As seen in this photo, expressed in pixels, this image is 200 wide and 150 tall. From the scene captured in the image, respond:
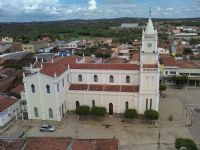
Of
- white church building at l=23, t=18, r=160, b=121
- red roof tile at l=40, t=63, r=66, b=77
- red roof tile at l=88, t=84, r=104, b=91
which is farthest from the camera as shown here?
red roof tile at l=88, t=84, r=104, b=91

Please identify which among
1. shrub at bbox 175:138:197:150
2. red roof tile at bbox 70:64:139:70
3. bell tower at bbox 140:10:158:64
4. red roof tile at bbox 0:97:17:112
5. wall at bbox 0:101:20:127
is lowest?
wall at bbox 0:101:20:127

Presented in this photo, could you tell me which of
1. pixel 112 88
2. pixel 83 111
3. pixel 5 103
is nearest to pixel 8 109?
pixel 5 103

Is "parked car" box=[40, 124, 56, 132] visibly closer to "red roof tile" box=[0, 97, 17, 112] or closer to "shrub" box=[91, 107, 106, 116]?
"shrub" box=[91, 107, 106, 116]

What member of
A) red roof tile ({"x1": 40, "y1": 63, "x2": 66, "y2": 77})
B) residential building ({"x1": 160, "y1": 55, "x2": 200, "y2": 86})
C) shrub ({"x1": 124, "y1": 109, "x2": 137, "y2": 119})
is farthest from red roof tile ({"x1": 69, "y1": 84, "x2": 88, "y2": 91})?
residential building ({"x1": 160, "y1": 55, "x2": 200, "y2": 86})

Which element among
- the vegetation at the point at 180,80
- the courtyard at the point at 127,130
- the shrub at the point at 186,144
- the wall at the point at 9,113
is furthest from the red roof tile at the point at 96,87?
the vegetation at the point at 180,80

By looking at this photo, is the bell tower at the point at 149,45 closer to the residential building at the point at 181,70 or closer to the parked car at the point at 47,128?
the parked car at the point at 47,128

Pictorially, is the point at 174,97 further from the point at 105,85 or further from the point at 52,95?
the point at 52,95

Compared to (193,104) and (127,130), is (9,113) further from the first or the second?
(193,104)
